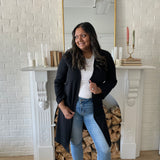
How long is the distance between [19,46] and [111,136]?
171cm

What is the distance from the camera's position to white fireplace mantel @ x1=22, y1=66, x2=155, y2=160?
1.62 meters

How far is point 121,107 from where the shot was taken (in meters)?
1.78

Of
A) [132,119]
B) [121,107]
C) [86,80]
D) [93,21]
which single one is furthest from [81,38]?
[132,119]

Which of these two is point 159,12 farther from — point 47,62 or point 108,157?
point 108,157

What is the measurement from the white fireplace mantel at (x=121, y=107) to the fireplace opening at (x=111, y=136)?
0.22 feet

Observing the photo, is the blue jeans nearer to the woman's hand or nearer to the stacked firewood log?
the woman's hand

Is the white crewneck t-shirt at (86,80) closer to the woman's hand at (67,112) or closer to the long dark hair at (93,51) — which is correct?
the long dark hair at (93,51)

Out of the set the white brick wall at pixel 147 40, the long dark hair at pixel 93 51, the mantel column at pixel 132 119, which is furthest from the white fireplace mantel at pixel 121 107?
the long dark hair at pixel 93 51

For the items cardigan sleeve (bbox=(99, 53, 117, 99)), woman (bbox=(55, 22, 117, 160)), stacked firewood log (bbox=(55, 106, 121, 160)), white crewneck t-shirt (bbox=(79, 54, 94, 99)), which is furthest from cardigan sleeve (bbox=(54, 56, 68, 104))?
stacked firewood log (bbox=(55, 106, 121, 160))

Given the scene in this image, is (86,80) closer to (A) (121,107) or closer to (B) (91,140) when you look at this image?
(A) (121,107)

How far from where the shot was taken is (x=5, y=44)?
5.61 ft

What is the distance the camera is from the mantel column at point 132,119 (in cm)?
167

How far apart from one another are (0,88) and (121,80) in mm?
1590

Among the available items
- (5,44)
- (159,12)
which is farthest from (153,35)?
(5,44)
